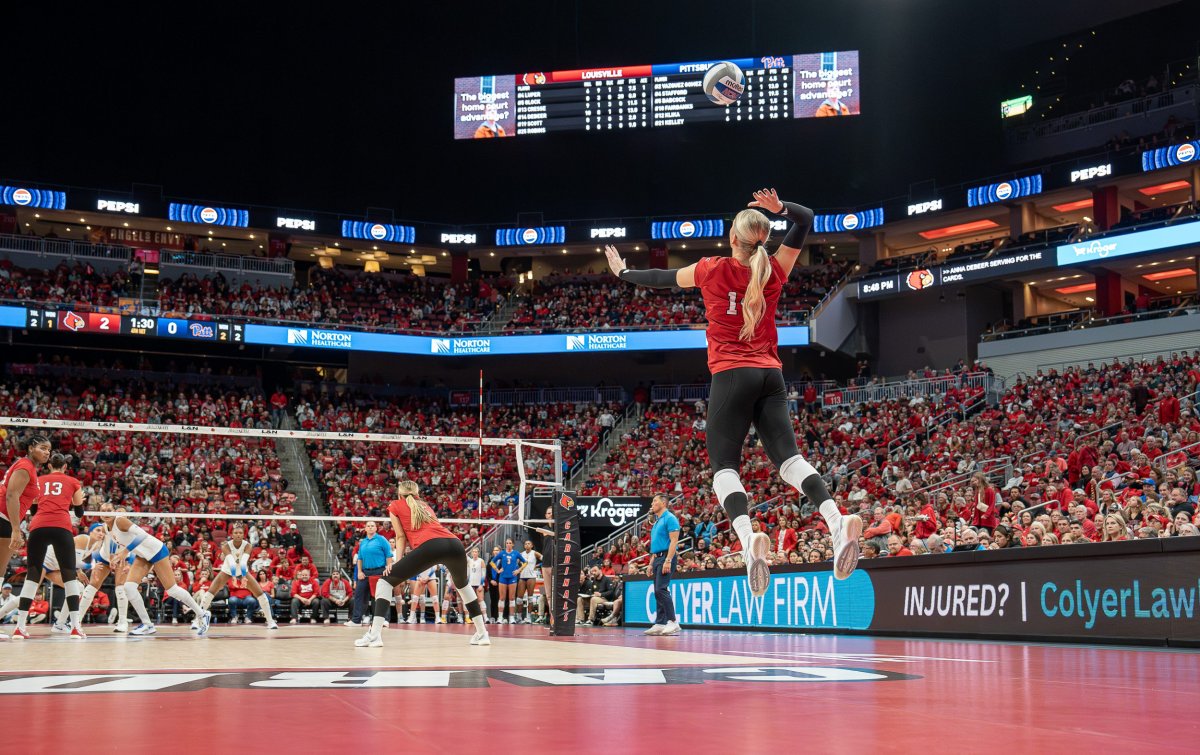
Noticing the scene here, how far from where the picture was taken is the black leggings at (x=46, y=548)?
40.1 feet

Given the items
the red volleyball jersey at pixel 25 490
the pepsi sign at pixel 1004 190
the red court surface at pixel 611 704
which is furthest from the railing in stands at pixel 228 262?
the red court surface at pixel 611 704

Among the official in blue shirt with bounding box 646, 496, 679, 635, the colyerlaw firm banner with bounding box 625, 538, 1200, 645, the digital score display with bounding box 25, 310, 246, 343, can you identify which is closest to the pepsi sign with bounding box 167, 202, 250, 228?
the digital score display with bounding box 25, 310, 246, 343

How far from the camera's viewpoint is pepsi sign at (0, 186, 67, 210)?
3903 centimetres

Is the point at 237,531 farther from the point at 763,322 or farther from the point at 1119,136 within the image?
the point at 1119,136

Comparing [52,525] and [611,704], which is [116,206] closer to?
[52,525]

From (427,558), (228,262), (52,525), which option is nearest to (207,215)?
(228,262)

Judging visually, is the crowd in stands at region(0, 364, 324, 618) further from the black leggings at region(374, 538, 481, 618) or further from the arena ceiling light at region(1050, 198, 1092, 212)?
the arena ceiling light at region(1050, 198, 1092, 212)

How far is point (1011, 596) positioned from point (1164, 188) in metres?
32.3

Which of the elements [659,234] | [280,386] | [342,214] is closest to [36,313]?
[280,386]

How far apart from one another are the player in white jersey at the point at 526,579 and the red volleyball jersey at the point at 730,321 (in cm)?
1892

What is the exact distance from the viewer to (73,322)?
35.8 metres

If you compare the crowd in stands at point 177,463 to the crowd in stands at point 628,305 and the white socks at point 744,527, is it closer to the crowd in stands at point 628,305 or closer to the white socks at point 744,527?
the crowd in stands at point 628,305

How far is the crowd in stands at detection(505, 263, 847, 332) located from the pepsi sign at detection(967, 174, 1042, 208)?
20.4 ft

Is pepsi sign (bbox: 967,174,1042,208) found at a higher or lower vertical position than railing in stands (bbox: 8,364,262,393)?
higher
